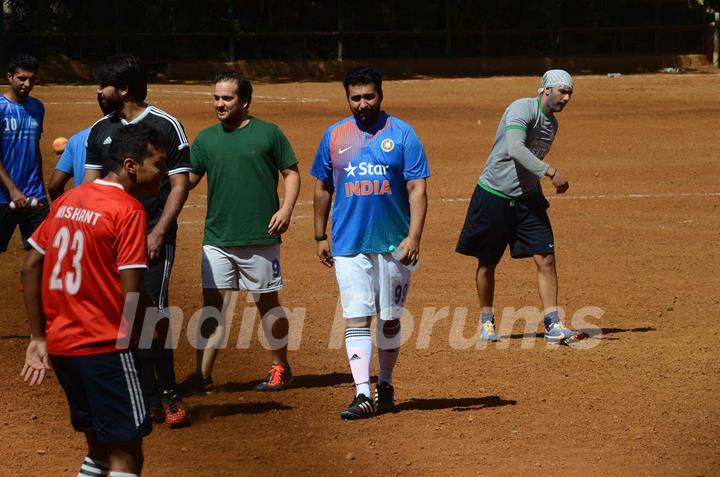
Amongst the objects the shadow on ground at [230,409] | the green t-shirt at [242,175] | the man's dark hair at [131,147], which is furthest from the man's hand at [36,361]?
the green t-shirt at [242,175]

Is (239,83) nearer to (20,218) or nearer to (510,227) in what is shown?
(510,227)

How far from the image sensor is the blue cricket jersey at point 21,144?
10.5 meters

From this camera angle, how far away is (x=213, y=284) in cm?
860

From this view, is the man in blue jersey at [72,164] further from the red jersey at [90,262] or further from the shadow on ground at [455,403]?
the red jersey at [90,262]

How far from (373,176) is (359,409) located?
59.3 inches

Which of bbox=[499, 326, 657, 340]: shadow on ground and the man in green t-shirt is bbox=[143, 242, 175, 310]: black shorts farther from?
bbox=[499, 326, 657, 340]: shadow on ground

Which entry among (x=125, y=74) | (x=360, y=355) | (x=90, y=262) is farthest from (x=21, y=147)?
(x=90, y=262)

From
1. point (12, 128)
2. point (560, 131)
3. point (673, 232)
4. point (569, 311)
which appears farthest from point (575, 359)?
point (560, 131)

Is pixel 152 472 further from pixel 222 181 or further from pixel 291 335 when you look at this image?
pixel 291 335

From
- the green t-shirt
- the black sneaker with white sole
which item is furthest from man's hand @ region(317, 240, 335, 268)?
the black sneaker with white sole

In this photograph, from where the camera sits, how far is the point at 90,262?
18.0 feet

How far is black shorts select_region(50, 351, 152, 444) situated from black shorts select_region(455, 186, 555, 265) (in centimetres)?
512

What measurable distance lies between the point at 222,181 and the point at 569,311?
13.8 feet

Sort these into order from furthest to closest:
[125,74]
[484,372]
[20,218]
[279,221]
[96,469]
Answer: [20,218] → [484,372] → [279,221] → [125,74] → [96,469]
